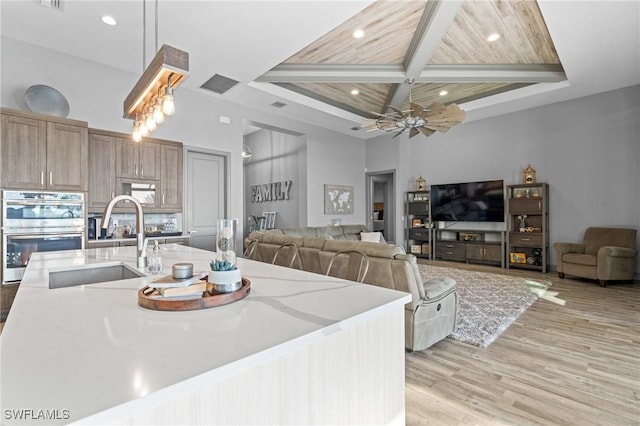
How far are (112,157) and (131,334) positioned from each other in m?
4.06

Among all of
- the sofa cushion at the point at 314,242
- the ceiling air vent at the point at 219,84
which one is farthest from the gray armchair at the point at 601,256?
the ceiling air vent at the point at 219,84

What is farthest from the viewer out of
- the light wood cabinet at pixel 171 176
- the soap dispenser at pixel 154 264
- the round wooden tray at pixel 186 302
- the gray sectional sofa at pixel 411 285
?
Result: the light wood cabinet at pixel 171 176

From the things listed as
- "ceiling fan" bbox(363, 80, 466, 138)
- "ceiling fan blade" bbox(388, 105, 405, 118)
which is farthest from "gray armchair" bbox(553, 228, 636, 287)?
"ceiling fan blade" bbox(388, 105, 405, 118)

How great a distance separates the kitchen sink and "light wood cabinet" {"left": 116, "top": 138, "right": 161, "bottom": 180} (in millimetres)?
2537

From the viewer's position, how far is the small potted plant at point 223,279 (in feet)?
3.84

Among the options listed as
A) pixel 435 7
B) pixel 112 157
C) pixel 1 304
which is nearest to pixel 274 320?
pixel 435 7

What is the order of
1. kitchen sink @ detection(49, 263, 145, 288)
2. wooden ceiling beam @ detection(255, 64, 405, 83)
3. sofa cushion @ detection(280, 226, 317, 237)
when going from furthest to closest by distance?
sofa cushion @ detection(280, 226, 317, 237) < wooden ceiling beam @ detection(255, 64, 405, 83) < kitchen sink @ detection(49, 263, 145, 288)

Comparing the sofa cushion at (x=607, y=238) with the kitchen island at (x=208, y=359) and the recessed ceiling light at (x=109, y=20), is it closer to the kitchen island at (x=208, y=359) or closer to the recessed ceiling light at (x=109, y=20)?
the kitchen island at (x=208, y=359)

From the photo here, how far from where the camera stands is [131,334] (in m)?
0.86

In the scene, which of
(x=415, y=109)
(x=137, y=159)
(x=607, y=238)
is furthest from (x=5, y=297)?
(x=607, y=238)

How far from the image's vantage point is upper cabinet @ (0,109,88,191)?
319cm

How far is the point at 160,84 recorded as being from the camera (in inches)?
73.1

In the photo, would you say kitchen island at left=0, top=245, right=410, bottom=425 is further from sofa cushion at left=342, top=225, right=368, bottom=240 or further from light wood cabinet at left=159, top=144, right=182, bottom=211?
sofa cushion at left=342, top=225, right=368, bottom=240

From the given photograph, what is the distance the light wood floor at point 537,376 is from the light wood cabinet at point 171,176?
3.83 meters
